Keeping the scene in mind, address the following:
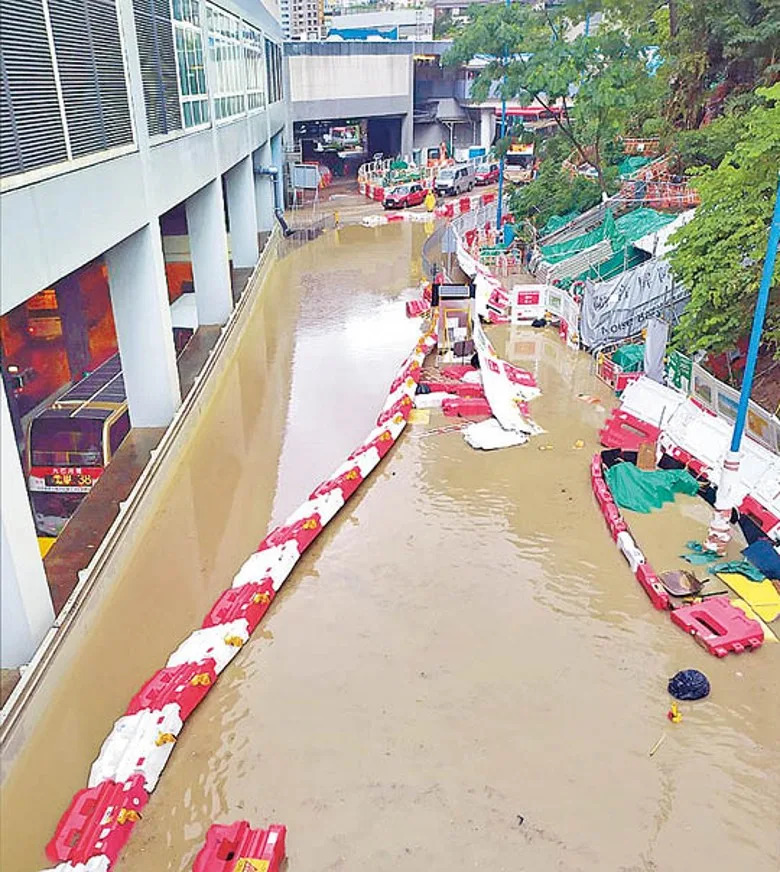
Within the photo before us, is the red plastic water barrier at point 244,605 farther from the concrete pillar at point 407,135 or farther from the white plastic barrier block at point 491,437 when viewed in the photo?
the concrete pillar at point 407,135

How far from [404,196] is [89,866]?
1637 inches

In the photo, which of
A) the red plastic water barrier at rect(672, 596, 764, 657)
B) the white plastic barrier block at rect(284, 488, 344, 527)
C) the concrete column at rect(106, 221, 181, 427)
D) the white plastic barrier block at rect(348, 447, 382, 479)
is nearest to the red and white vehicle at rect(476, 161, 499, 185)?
the concrete column at rect(106, 221, 181, 427)

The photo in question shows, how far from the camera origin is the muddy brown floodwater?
7477mm

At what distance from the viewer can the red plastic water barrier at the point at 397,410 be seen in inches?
654

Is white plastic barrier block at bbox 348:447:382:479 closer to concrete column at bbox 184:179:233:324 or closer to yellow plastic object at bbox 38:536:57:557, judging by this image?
yellow plastic object at bbox 38:536:57:557

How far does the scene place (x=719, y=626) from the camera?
1005 cm

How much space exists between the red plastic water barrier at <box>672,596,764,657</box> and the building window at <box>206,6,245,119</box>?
19.2 meters

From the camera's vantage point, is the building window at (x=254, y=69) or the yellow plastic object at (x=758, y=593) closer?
the yellow plastic object at (x=758, y=593)

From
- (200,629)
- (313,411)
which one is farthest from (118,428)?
(200,629)

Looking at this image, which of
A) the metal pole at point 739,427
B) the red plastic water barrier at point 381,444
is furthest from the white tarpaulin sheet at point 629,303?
the metal pole at point 739,427

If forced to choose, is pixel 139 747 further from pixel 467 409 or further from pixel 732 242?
pixel 732 242

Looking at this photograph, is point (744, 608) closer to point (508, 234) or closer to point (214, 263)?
point (214, 263)

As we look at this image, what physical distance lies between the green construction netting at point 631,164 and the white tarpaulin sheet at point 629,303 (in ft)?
51.5

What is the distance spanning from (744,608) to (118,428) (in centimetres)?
1188
